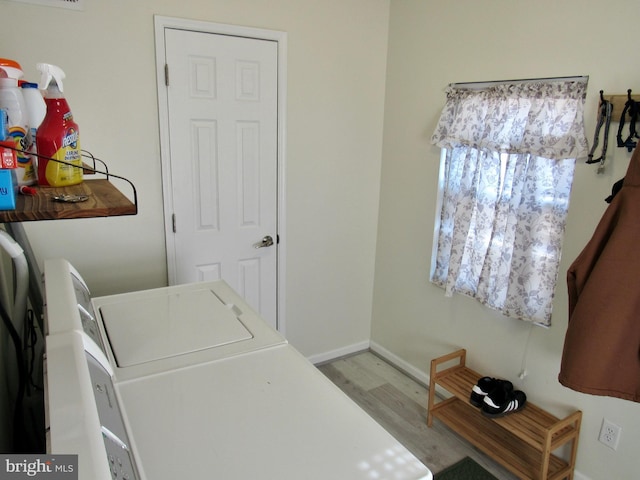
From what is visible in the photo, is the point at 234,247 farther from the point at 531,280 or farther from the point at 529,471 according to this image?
the point at 529,471

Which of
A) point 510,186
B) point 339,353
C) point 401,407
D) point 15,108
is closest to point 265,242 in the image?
point 339,353

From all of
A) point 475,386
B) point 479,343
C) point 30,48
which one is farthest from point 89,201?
point 479,343

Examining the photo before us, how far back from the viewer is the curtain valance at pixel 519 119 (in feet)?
6.77

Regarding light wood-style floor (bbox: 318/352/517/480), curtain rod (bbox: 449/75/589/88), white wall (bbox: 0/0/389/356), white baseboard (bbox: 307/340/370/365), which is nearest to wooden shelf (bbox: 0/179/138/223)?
white wall (bbox: 0/0/389/356)

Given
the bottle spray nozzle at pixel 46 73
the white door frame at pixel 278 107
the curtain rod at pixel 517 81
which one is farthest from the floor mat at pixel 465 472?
the bottle spray nozzle at pixel 46 73

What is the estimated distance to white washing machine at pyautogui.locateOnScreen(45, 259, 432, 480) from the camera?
0.78 metres

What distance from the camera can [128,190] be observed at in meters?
2.40

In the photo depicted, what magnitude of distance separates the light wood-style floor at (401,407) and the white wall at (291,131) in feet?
0.77

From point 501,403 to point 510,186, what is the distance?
1.09 meters

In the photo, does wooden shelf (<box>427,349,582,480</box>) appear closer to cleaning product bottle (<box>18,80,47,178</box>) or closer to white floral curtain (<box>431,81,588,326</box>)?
white floral curtain (<box>431,81,588,326</box>)

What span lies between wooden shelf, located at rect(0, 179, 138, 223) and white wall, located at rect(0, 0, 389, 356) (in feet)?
4.31

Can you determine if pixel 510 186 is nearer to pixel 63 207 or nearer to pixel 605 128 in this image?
pixel 605 128

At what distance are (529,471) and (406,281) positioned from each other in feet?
4.31

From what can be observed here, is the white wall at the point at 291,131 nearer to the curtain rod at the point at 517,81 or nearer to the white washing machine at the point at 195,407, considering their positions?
the curtain rod at the point at 517,81
